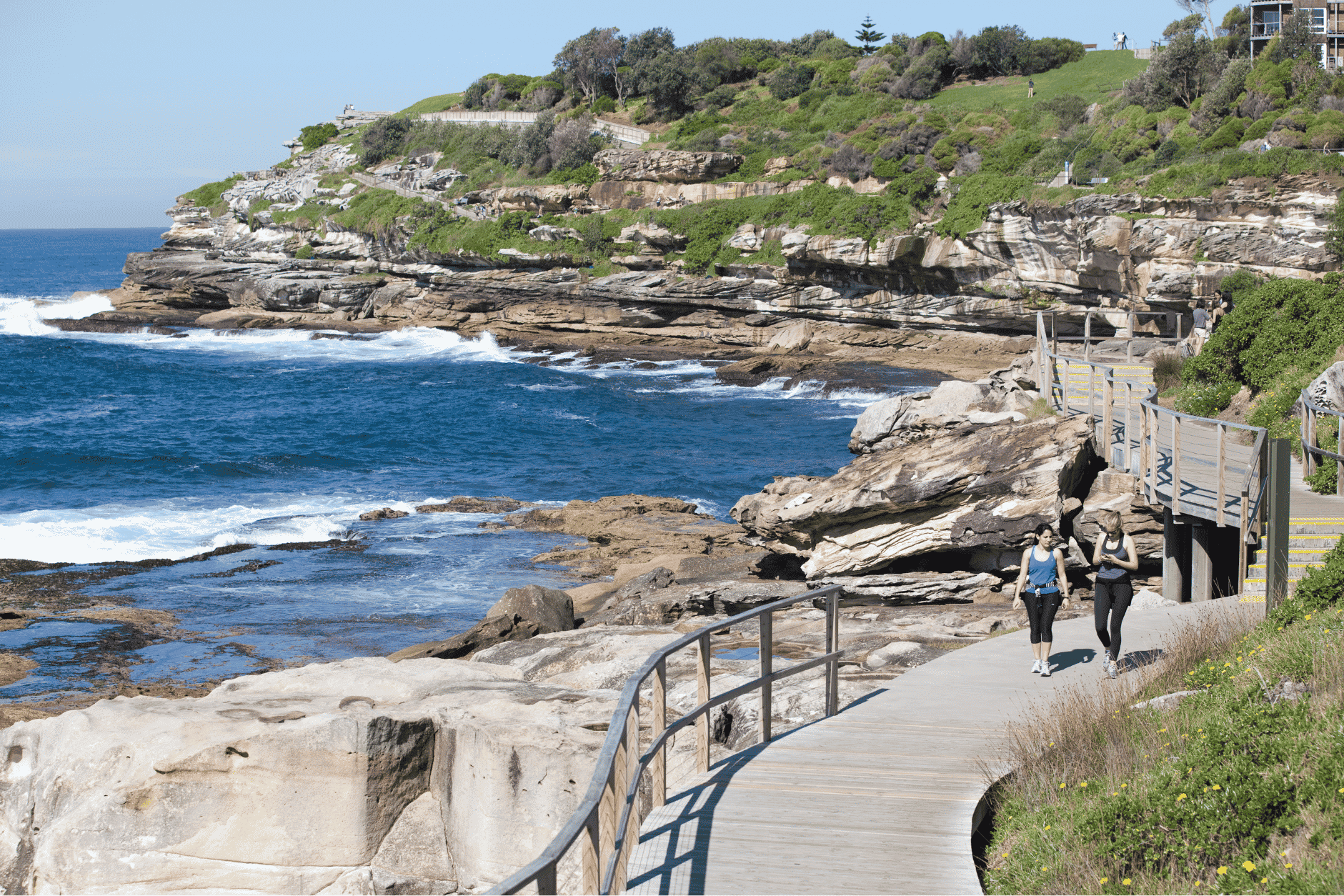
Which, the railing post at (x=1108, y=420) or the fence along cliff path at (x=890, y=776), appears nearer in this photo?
the fence along cliff path at (x=890, y=776)

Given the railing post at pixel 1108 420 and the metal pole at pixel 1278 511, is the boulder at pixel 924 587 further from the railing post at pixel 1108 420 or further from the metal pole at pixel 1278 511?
the metal pole at pixel 1278 511

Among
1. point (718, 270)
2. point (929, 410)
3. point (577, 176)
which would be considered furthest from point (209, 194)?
point (929, 410)

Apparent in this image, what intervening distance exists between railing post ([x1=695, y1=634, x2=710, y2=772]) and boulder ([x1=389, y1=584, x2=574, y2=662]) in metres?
8.24

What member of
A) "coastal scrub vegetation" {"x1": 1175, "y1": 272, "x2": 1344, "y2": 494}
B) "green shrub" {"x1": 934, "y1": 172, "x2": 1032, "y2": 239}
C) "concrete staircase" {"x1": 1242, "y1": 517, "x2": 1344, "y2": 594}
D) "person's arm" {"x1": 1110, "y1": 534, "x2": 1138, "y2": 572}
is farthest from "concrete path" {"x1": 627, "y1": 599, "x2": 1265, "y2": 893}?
"green shrub" {"x1": 934, "y1": 172, "x2": 1032, "y2": 239}

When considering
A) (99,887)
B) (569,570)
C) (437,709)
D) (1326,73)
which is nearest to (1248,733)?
(437,709)

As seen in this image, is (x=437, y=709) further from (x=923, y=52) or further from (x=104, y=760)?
(x=923, y=52)

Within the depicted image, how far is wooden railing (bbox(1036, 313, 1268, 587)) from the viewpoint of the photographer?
11.7 meters

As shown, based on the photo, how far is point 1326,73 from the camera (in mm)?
38094

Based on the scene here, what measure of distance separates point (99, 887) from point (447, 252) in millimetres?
56939

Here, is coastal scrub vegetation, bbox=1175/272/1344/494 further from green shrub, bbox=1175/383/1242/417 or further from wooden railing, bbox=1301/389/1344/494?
wooden railing, bbox=1301/389/1344/494

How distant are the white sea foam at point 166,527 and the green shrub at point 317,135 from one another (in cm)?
7314

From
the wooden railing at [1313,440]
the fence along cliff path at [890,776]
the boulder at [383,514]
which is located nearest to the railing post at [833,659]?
the fence along cliff path at [890,776]

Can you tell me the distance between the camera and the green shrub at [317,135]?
9425 centimetres

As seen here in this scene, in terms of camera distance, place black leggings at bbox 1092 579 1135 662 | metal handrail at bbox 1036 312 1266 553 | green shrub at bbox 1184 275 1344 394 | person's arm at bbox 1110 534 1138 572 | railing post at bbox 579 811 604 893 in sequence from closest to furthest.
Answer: railing post at bbox 579 811 604 893 < black leggings at bbox 1092 579 1135 662 < person's arm at bbox 1110 534 1138 572 < metal handrail at bbox 1036 312 1266 553 < green shrub at bbox 1184 275 1344 394
